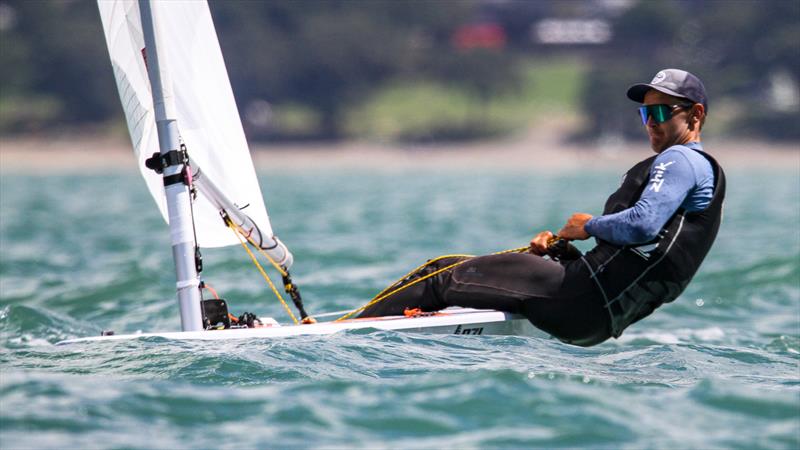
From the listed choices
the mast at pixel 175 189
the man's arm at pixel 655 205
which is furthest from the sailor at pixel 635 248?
the mast at pixel 175 189

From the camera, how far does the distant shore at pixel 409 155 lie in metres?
56.5

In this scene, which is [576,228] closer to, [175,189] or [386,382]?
[386,382]

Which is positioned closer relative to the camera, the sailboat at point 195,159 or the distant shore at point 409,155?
the sailboat at point 195,159

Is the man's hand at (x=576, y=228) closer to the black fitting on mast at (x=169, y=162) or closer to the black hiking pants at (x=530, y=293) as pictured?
the black hiking pants at (x=530, y=293)

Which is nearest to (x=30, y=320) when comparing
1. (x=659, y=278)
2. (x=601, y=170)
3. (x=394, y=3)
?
(x=659, y=278)

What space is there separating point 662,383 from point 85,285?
6376 mm

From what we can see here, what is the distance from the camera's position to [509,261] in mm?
5926

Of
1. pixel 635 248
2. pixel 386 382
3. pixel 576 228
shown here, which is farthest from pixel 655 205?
pixel 386 382

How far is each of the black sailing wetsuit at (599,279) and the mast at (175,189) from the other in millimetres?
1132

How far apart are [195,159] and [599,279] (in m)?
2.28

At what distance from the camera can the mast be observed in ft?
19.5

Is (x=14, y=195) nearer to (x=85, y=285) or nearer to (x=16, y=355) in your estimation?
(x=85, y=285)

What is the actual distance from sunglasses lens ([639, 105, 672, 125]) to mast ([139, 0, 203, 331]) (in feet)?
7.10

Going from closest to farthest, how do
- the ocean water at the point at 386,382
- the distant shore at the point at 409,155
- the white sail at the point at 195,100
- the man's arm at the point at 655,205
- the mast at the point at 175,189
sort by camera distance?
the ocean water at the point at 386,382
the man's arm at the point at 655,205
the mast at the point at 175,189
the white sail at the point at 195,100
the distant shore at the point at 409,155
